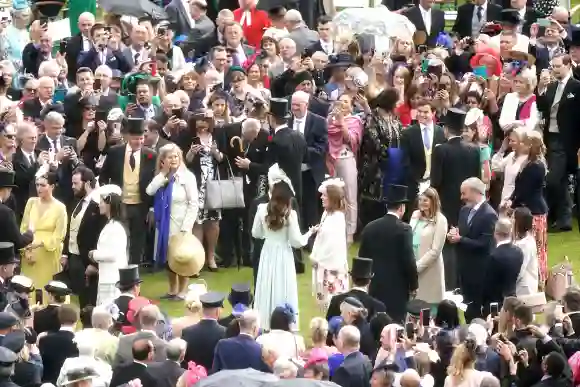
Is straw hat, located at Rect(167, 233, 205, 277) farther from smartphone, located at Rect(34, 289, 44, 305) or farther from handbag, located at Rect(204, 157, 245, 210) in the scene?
smartphone, located at Rect(34, 289, 44, 305)

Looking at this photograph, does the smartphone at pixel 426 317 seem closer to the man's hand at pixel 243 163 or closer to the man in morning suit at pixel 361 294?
the man in morning suit at pixel 361 294

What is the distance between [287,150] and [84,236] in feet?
8.25

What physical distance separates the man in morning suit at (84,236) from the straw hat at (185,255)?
1047mm

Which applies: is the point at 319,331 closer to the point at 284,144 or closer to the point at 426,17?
the point at 284,144

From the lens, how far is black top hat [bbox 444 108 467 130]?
1997cm

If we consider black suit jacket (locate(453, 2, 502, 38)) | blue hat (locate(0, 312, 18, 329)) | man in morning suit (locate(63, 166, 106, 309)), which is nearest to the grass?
man in morning suit (locate(63, 166, 106, 309))

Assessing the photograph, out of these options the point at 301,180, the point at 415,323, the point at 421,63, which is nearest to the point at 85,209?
the point at 301,180

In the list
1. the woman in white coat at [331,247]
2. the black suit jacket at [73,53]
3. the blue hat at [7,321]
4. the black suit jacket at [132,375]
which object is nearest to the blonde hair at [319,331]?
the black suit jacket at [132,375]

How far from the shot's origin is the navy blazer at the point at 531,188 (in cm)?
1958

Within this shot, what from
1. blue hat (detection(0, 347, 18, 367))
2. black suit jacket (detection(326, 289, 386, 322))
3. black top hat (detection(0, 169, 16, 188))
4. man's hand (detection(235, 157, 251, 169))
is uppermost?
black top hat (detection(0, 169, 16, 188))

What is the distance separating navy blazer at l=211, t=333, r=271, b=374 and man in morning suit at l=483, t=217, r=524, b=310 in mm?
3110

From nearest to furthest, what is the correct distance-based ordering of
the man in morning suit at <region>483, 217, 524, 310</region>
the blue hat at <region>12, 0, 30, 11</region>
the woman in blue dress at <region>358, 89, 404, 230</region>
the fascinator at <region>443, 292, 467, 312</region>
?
the man in morning suit at <region>483, 217, 524, 310</region>
the fascinator at <region>443, 292, 467, 312</region>
the woman in blue dress at <region>358, 89, 404, 230</region>
the blue hat at <region>12, 0, 30, 11</region>

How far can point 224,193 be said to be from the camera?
67.9 ft

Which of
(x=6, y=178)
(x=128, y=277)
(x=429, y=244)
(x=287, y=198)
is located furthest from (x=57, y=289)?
(x=429, y=244)
